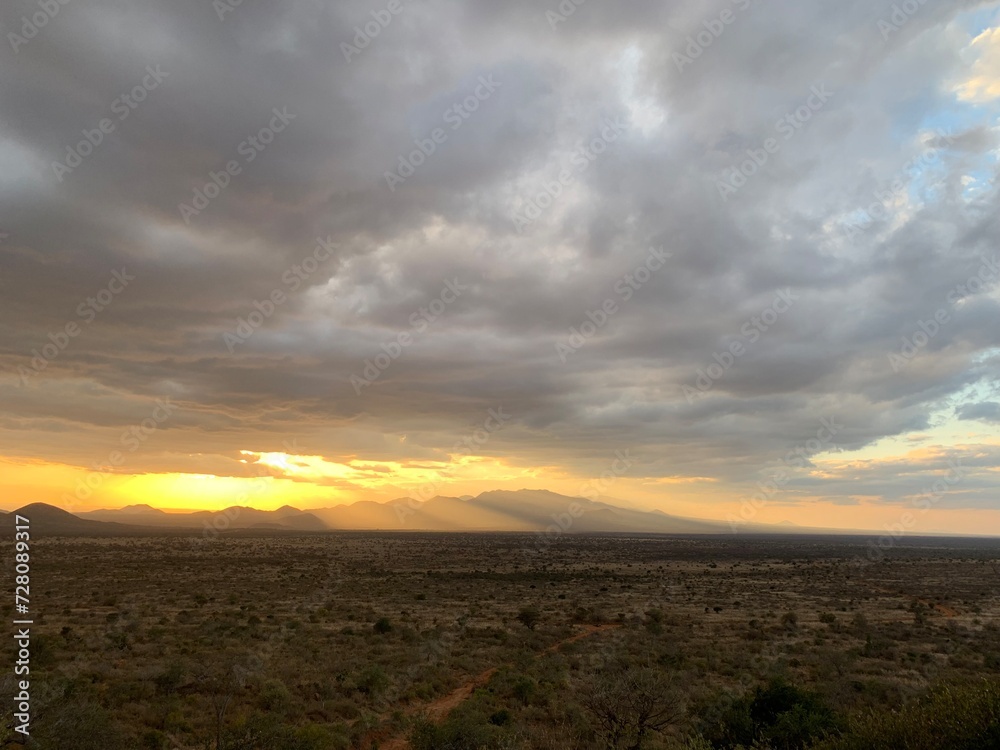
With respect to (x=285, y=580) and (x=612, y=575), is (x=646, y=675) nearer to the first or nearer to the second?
(x=285, y=580)

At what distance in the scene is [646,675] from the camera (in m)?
15.6

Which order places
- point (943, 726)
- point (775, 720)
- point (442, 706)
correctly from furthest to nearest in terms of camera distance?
point (442, 706)
point (775, 720)
point (943, 726)

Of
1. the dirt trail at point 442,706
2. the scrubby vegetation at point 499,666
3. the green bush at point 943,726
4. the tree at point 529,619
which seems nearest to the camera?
the green bush at point 943,726

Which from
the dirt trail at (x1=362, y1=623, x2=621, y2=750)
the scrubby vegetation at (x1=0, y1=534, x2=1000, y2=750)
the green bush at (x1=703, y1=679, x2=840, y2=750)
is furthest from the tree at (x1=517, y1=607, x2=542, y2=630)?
the green bush at (x1=703, y1=679, x2=840, y2=750)

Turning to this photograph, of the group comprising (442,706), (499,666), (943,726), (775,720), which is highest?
(943,726)

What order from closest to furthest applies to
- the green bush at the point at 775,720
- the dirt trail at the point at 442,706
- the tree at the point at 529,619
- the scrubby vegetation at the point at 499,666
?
the green bush at the point at 775,720 → the scrubby vegetation at the point at 499,666 → the dirt trail at the point at 442,706 → the tree at the point at 529,619

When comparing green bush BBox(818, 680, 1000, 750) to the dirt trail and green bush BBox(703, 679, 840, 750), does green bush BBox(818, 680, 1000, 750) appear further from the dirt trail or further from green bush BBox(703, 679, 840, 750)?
the dirt trail

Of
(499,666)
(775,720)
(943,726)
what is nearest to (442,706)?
(499,666)

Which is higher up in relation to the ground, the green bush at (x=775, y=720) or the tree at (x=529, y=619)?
the green bush at (x=775, y=720)

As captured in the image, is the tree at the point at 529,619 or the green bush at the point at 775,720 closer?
the green bush at the point at 775,720

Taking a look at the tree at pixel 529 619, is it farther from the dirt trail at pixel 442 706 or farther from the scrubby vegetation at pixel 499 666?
the dirt trail at pixel 442 706

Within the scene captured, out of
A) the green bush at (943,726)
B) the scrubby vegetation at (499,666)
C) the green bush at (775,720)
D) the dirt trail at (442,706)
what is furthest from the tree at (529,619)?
the green bush at (943,726)

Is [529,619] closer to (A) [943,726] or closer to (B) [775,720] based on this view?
(B) [775,720]

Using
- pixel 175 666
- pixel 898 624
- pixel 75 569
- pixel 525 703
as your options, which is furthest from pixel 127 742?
pixel 75 569
